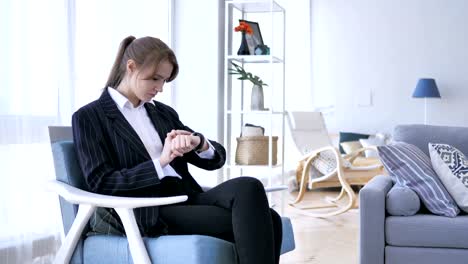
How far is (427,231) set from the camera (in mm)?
3156

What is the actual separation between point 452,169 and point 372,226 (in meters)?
0.51

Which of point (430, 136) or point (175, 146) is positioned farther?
point (430, 136)

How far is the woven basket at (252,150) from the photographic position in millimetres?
5219

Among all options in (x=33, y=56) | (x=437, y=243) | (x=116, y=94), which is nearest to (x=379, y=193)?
(x=437, y=243)

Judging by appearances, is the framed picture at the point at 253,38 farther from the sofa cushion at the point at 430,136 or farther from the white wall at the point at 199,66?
the sofa cushion at the point at 430,136

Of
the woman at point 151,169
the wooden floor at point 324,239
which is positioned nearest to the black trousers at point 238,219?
the woman at point 151,169

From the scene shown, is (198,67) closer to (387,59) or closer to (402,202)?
(402,202)

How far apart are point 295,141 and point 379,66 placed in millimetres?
2090

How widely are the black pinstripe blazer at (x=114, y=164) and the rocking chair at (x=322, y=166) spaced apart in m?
3.50

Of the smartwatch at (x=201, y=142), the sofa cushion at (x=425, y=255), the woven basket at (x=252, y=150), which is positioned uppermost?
the smartwatch at (x=201, y=142)

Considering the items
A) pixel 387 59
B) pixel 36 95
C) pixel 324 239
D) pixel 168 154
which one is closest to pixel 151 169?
pixel 168 154

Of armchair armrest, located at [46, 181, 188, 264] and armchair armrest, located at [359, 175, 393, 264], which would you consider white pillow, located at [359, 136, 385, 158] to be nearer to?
armchair armrest, located at [359, 175, 393, 264]

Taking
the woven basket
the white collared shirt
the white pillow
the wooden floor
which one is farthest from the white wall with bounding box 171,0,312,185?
the white pillow

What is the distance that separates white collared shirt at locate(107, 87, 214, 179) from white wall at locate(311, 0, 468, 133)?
19.5 ft
